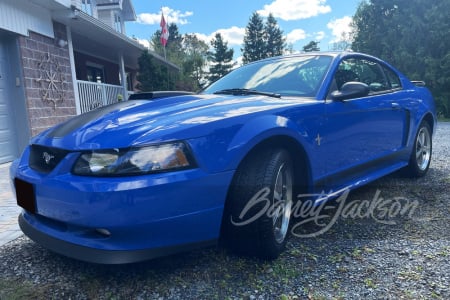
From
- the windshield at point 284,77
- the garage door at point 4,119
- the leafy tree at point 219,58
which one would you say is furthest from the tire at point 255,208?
the leafy tree at point 219,58

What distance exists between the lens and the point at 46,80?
7250 millimetres

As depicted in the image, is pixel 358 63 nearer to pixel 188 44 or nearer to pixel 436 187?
pixel 436 187

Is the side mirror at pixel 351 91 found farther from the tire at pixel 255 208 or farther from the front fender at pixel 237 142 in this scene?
the tire at pixel 255 208

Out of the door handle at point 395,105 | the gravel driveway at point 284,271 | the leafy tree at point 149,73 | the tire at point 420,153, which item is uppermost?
the leafy tree at point 149,73

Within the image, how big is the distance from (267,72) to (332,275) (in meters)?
1.92

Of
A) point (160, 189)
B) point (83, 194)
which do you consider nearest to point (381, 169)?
point (160, 189)

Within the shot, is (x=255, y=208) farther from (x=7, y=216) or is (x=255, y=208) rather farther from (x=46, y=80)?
(x=46, y=80)

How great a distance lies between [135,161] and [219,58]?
50.6m

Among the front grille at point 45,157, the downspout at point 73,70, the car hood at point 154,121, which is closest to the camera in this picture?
the car hood at point 154,121

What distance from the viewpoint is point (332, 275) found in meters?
A: 2.09

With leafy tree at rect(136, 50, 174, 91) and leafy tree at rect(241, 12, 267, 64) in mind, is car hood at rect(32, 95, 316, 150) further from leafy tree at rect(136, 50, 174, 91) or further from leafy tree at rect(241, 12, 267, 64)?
leafy tree at rect(241, 12, 267, 64)

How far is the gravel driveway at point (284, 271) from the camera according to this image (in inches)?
75.5

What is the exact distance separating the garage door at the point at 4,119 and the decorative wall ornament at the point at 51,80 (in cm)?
66

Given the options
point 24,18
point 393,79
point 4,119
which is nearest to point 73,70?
point 24,18
